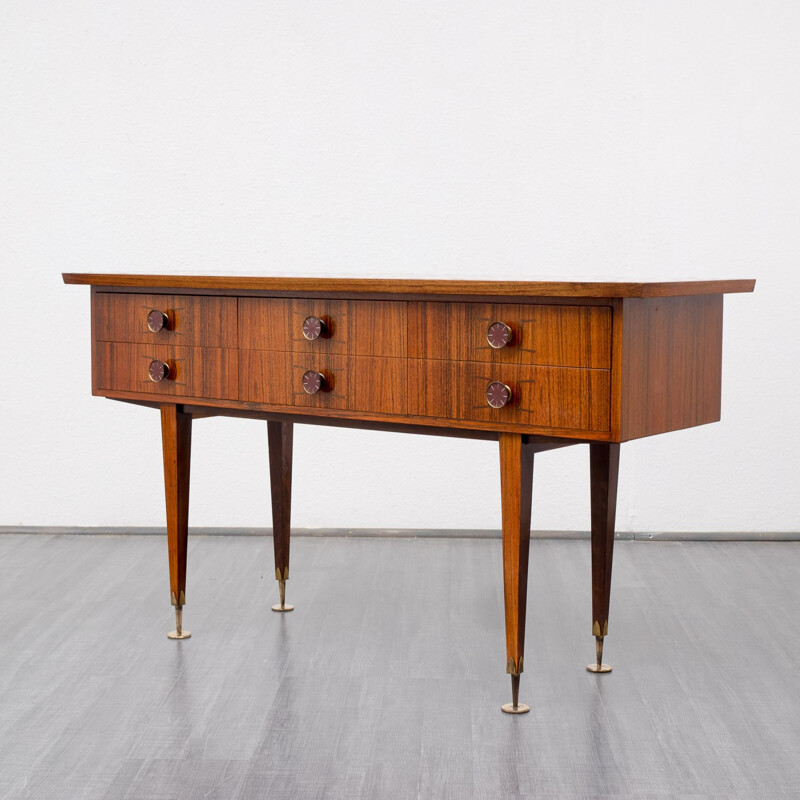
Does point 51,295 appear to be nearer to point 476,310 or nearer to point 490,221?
point 490,221

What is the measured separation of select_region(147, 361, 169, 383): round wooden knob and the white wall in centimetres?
137

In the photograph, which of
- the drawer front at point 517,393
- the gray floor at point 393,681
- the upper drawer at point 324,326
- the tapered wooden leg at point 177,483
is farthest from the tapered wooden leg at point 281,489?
the drawer front at point 517,393

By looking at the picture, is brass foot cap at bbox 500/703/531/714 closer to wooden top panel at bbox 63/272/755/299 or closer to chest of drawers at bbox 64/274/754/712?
chest of drawers at bbox 64/274/754/712

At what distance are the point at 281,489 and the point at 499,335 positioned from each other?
1.12m

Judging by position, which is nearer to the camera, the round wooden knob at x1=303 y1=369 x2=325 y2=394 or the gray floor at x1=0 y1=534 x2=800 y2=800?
the gray floor at x1=0 y1=534 x2=800 y2=800

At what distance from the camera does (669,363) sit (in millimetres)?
2311

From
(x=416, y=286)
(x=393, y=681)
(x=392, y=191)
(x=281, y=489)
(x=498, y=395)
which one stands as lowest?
(x=393, y=681)

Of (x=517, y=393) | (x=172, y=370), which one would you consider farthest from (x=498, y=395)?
(x=172, y=370)

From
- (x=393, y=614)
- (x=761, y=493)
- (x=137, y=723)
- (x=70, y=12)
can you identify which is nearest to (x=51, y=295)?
(x=70, y=12)

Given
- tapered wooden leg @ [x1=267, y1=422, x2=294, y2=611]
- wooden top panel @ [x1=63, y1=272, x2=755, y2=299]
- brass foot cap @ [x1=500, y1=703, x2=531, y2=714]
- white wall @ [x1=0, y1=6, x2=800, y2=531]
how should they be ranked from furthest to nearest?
white wall @ [x1=0, y1=6, x2=800, y2=531], tapered wooden leg @ [x1=267, y1=422, x2=294, y2=611], brass foot cap @ [x1=500, y1=703, x2=531, y2=714], wooden top panel @ [x1=63, y1=272, x2=755, y2=299]

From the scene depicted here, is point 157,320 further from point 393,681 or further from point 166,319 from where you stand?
point 393,681

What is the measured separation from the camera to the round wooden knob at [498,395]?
2254 mm

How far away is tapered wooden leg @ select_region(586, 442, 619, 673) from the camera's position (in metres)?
2.54

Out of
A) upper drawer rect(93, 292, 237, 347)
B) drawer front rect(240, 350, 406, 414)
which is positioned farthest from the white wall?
drawer front rect(240, 350, 406, 414)
